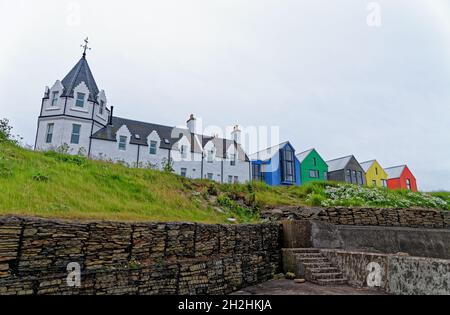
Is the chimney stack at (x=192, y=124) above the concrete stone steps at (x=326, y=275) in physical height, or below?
above

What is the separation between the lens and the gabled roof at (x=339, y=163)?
32.6m

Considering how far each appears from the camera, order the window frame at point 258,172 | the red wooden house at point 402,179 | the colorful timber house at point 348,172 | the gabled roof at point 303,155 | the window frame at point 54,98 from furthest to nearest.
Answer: the red wooden house at point 402,179 → the colorful timber house at point 348,172 → the gabled roof at point 303,155 → the window frame at point 258,172 → the window frame at point 54,98

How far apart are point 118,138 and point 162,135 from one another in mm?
5084

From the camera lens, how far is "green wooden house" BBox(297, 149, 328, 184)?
3103cm

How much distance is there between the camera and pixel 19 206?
5.94 metres

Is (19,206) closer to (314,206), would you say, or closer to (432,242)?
(314,206)

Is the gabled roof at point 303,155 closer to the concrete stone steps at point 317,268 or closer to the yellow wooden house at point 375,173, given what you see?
the yellow wooden house at point 375,173

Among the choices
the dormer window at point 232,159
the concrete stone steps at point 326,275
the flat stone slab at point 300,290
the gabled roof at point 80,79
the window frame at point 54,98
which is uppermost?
the gabled roof at point 80,79

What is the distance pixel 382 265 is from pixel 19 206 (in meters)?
8.38

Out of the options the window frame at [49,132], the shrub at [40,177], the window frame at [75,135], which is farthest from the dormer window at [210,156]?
the shrub at [40,177]

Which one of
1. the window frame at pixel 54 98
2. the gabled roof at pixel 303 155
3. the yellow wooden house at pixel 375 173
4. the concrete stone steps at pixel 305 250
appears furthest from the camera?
the yellow wooden house at pixel 375 173

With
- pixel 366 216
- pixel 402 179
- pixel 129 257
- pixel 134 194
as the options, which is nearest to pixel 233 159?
pixel 366 216

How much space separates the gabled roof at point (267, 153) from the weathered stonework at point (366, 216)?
18674mm
